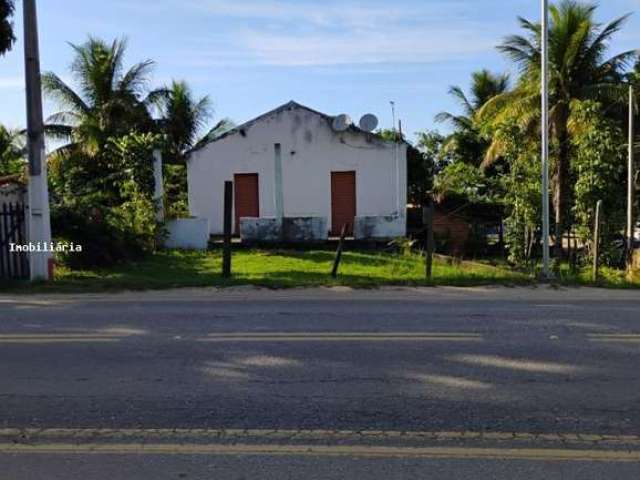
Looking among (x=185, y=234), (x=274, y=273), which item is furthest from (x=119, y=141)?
(x=274, y=273)

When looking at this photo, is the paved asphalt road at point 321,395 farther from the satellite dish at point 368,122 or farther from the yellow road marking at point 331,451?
the satellite dish at point 368,122

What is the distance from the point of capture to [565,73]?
82.7 feet

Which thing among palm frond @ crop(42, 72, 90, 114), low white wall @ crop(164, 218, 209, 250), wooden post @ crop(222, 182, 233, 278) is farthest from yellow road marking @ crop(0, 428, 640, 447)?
palm frond @ crop(42, 72, 90, 114)

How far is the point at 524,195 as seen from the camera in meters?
21.5

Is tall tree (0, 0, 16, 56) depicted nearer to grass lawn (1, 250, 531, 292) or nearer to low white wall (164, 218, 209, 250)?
grass lawn (1, 250, 531, 292)

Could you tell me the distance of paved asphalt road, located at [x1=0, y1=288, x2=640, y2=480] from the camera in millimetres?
4121

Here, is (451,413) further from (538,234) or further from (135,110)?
(135,110)

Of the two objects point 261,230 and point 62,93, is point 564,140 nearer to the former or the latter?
point 261,230

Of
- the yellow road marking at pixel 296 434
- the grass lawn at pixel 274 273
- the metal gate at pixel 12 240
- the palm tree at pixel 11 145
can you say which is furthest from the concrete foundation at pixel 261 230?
the palm tree at pixel 11 145

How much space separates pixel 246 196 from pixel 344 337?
62.2 ft

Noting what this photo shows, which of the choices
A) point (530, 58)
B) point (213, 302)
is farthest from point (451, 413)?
point (530, 58)

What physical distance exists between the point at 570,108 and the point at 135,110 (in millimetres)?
18149

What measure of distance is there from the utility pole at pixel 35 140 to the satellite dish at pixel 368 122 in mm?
12996

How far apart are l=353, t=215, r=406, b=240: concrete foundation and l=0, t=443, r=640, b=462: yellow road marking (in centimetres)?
1806
